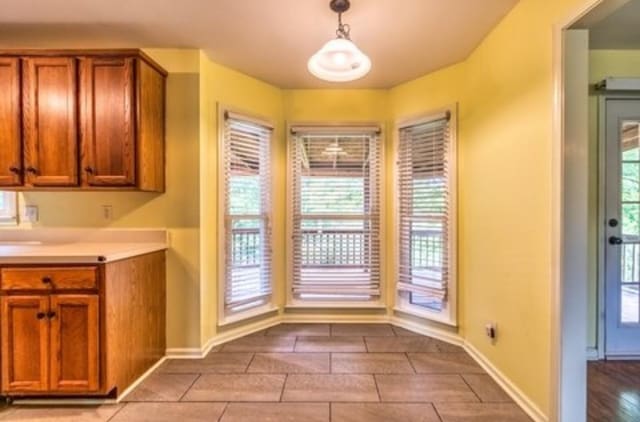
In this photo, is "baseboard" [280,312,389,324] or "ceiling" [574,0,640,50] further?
"baseboard" [280,312,389,324]

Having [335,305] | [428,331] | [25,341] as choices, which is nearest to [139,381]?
[25,341]

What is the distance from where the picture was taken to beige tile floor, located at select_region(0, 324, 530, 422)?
7.41ft

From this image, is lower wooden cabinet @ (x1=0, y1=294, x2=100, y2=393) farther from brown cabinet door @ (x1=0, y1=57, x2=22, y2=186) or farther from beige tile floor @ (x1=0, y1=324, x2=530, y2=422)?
brown cabinet door @ (x1=0, y1=57, x2=22, y2=186)

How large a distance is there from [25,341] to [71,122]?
4.66ft

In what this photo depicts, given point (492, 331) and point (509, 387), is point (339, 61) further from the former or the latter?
point (509, 387)

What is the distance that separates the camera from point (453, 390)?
2.54m

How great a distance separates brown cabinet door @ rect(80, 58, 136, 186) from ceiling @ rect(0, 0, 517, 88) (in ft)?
1.05

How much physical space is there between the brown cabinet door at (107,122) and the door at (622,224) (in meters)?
3.53

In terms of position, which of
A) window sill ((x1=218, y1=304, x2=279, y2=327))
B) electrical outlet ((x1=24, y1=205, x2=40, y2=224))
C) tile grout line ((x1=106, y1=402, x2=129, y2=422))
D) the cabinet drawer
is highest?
electrical outlet ((x1=24, y1=205, x2=40, y2=224))

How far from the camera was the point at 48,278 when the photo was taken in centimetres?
232

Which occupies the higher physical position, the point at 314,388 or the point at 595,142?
the point at 595,142

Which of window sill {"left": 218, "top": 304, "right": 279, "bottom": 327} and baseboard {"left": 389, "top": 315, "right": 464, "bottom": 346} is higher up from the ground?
window sill {"left": 218, "top": 304, "right": 279, "bottom": 327}

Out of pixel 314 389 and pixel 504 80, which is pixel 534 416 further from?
pixel 504 80

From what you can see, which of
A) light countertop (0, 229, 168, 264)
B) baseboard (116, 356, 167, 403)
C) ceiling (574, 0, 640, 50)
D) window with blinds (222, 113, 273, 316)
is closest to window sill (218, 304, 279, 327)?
window with blinds (222, 113, 273, 316)
